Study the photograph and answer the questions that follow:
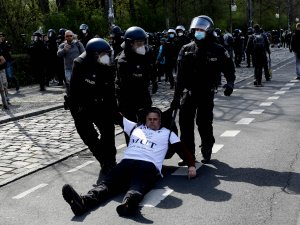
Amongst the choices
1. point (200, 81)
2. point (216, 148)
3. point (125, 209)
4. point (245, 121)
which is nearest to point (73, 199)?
point (125, 209)

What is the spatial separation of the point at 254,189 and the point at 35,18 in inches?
722

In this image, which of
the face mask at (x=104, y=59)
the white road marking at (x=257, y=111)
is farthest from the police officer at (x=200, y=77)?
the white road marking at (x=257, y=111)

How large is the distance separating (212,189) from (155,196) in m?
0.63

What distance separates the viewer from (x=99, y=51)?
692 centimetres

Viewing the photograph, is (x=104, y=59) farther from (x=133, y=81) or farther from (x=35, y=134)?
(x=35, y=134)

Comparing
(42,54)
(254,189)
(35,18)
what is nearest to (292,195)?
(254,189)

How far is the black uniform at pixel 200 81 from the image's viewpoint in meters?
7.17

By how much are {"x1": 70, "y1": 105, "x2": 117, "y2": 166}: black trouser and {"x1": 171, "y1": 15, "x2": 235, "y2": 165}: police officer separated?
0.88 m

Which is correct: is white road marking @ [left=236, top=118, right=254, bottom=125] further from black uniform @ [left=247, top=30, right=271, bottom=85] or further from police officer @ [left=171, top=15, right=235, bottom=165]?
black uniform @ [left=247, top=30, right=271, bottom=85]

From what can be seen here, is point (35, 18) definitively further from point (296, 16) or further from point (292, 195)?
point (296, 16)

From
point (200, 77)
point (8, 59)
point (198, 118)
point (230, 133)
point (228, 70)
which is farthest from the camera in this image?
point (8, 59)

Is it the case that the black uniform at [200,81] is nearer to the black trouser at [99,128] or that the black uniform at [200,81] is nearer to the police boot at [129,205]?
the black trouser at [99,128]

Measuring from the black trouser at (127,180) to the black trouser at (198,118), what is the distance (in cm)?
123

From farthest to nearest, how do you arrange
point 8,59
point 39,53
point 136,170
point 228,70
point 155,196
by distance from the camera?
point 39,53 → point 8,59 → point 228,70 → point 136,170 → point 155,196
